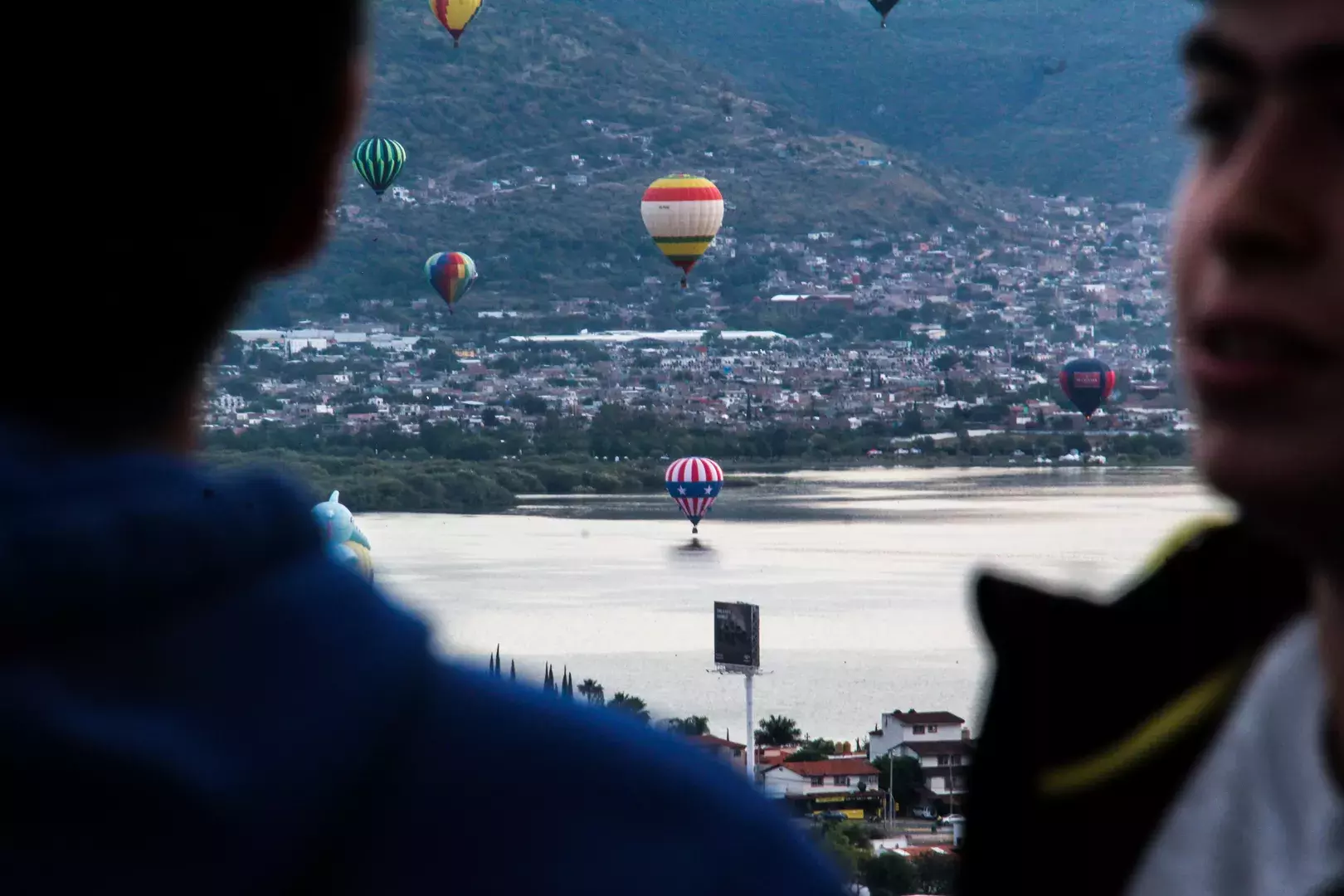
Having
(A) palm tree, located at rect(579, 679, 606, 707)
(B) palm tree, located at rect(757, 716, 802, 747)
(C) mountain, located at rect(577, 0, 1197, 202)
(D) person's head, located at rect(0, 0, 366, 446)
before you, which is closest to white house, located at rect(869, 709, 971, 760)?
(B) palm tree, located at rect(757, 716, 802, 747)

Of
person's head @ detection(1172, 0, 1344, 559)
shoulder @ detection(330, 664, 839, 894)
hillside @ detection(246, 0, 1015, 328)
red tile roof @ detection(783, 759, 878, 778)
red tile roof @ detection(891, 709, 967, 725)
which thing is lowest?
shoulder @ detection(330, 664, 839, 894)

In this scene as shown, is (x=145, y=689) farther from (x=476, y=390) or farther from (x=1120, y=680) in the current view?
(x=476, y=390)

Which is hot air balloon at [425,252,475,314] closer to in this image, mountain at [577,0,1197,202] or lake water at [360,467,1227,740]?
lake water at [360,467,1227,740]

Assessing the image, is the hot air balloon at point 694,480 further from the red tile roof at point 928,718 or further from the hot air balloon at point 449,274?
the red tile roof at point 928,718

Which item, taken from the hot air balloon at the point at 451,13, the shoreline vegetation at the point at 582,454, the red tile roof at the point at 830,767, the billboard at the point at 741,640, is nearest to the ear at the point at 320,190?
the red tile roof at the point at 830,767

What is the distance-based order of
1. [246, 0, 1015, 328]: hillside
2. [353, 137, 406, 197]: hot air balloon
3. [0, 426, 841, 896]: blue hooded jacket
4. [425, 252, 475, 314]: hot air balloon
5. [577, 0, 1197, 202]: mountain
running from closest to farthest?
[0, 426, 841, 896]: blue hooded jacket
[353, 137, 406, 197]: hot air balloon
[425, 252, 475, 314]: hot air balloon
[246, 0, 1015, 328]: hillside
[577, 0, 1197, 202]: mountain

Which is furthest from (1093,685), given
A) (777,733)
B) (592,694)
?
(777,733)

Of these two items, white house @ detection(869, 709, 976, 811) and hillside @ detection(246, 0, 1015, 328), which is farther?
hillside @ detection(246, 0, 1015, 328)

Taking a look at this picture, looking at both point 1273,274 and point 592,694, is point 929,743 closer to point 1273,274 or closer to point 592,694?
point 592,694
